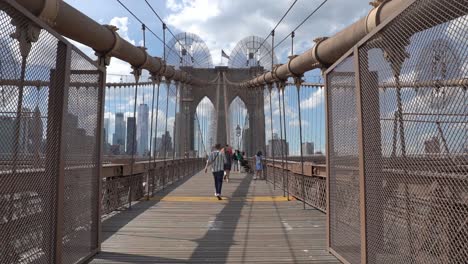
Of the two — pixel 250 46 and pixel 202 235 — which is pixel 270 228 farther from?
pixel 250 46

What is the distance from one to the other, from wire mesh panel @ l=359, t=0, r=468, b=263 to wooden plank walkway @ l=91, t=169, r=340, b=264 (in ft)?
4.69

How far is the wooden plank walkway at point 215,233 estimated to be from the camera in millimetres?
4184

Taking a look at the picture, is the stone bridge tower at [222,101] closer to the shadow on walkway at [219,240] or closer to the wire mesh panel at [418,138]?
the shadow on walkway at [219,240]

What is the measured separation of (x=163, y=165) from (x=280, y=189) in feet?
10.8

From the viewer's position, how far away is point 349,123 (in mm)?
3729

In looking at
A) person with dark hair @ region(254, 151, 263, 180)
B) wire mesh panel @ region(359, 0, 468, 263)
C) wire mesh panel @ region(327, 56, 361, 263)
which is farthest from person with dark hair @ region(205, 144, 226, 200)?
wire mesh panel @ region(359, 0, 468, 263)

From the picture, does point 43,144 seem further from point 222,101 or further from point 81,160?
point 222,101

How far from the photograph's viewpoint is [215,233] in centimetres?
545

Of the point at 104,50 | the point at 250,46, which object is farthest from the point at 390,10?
the point at 250,46

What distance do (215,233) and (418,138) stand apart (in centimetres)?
363

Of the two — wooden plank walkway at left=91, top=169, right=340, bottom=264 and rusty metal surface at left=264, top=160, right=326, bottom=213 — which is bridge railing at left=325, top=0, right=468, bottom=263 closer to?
wooden plank walkway at left=91, top=169, right=340, bottom=264

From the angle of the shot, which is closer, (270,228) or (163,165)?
(270,228)

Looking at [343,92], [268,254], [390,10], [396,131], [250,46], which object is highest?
[250,46]

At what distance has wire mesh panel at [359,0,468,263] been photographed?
191 centimetres
